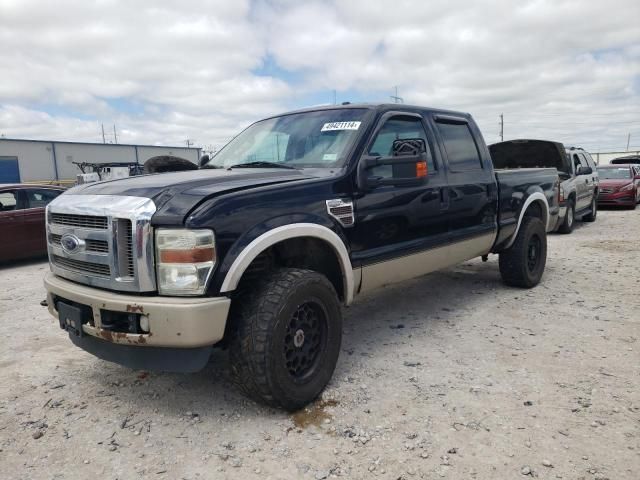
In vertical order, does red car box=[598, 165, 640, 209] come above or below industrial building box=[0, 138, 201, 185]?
below

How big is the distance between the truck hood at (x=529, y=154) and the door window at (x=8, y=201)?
8766mm

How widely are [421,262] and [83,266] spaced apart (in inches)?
99.8

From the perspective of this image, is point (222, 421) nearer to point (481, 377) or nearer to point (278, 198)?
point (278, 198)

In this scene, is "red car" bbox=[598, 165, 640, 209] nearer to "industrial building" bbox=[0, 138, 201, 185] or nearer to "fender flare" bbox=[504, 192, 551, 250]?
"fender flare" bbox=[504, 192, 551, 250]

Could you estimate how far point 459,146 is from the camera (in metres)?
4.66

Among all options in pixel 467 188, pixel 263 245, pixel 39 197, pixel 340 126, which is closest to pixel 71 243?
pixel 263 245

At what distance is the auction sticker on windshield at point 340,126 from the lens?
3.65 meters

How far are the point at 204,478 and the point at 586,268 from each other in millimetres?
6143

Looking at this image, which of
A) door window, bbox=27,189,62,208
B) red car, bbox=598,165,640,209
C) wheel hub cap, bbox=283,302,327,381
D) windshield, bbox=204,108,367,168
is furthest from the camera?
red car, bbox=598,165,640,209

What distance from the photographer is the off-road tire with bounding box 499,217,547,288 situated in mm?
5508

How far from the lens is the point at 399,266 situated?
3.86 m

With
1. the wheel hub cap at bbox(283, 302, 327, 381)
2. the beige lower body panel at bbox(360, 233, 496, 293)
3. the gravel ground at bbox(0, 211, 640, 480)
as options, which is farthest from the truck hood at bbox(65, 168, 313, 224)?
the gravel ground at bbox(0, 211, 640, 480)

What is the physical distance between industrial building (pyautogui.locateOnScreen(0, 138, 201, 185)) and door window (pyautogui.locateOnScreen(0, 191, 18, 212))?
24.9 metres

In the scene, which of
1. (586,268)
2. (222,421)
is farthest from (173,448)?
(586,268)
